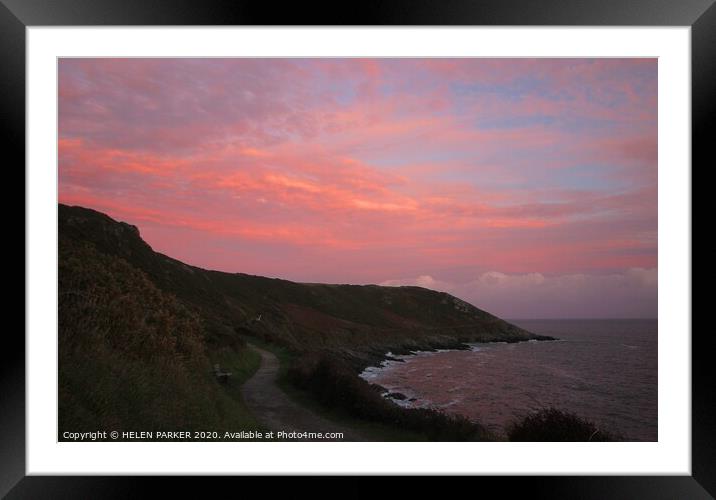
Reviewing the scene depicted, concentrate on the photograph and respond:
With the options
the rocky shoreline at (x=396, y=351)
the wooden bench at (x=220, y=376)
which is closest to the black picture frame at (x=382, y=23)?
the wooden bench at (x=220, y=376)

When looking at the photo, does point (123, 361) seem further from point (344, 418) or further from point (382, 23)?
point (382, 23)

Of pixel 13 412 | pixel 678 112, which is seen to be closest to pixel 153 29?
pixel 13 412

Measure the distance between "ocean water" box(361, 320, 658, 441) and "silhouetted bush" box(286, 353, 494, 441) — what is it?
6861 millimetres

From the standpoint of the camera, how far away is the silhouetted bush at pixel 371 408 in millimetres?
8234

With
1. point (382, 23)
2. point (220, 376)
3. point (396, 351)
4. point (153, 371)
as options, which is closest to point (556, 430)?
point (153, 371)

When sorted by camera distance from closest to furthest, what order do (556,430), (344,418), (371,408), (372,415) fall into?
(556,430)
(372,415)
(371,408)
(344,418)

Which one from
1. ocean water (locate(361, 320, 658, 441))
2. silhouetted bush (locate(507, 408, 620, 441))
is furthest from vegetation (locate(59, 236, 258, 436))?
ocean water (locate(361, 320, 658, 441))

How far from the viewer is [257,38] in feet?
18.2

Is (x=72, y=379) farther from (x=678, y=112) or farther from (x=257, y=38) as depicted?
(x=678, y=112)

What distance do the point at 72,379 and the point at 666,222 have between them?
787 centimetres

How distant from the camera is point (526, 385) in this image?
2705 centimetres

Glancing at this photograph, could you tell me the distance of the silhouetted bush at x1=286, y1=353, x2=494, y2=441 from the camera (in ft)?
27.0

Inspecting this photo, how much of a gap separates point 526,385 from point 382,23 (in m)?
27.1

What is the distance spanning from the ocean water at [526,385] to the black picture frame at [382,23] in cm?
1154
